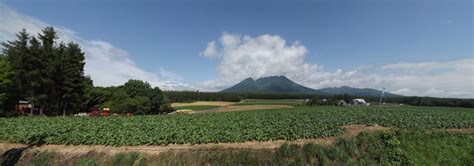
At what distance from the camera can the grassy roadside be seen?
1310 cm

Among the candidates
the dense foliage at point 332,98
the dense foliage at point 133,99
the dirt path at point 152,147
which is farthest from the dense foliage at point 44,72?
the dense foliage at point 332,98

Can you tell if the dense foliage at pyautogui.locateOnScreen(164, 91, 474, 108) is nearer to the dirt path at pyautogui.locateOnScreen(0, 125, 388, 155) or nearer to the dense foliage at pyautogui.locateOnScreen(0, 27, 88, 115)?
the dense foliage at pyautogui.locateOnScreen(0, 27, 88, 115)

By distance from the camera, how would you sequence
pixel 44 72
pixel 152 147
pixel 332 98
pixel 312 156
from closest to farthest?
pixel 312 156 < pixel 152 147 < pixel 44 72 < pixel 332 98

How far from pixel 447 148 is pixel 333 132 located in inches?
269

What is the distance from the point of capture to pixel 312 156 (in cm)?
1363

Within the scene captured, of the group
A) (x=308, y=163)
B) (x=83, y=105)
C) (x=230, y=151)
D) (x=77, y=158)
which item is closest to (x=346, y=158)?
(x=308, y=163)

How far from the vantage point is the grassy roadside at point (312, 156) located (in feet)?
43.0

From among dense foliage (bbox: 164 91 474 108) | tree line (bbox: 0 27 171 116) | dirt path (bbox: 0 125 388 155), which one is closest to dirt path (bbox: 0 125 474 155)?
dirt path (bbox: 0 125 388 155)

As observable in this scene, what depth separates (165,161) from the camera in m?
13.0

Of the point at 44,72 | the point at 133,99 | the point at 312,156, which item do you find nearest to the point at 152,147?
the point at 312,156

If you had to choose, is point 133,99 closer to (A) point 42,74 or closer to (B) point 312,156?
(A) point 42,74

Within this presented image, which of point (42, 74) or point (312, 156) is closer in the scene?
point (312, 156)

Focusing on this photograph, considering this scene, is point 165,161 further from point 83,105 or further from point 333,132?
point 83,105

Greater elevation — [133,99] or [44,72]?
[44,72]
